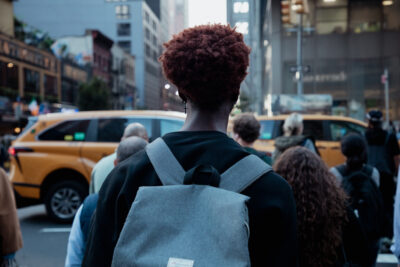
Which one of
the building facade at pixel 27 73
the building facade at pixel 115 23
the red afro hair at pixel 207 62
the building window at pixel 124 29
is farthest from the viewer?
the building window at pixel 124 29

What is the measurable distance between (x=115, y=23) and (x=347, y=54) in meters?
57.2

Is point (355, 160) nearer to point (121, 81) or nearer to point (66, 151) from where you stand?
point (66, 151)

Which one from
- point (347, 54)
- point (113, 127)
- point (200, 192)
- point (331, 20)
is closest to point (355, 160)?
point (200, 192)

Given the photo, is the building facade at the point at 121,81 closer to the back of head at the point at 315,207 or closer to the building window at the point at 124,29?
the building window at the point at 124,29

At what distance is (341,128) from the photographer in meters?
9.92

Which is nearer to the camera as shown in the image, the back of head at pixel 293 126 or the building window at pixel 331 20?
the back of head at pixel 293 126

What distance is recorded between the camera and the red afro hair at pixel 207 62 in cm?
158

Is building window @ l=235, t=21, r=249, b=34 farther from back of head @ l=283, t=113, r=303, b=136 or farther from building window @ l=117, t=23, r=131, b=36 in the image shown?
building window @ l=117, t=23, r=131, b=36

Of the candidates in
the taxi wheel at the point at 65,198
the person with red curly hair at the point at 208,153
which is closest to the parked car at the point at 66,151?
the taxi wheel at the point at 65,198

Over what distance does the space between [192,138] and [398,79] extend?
961 inches

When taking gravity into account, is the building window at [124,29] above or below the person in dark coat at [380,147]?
above

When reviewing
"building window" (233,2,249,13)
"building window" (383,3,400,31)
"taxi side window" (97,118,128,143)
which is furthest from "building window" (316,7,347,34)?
"building window" (233,2,249,13)

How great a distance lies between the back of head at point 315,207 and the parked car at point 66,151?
5599mm

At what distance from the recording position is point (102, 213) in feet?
5.46
